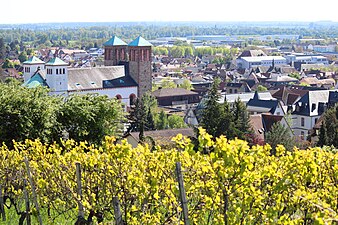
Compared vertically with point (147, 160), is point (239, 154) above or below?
above

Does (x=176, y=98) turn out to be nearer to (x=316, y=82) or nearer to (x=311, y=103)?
(x=311, y=103)

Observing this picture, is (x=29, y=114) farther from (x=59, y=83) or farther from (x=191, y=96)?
(x=191, y=96)

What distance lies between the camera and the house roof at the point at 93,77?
5078cm

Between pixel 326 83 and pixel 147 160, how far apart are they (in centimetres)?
7813

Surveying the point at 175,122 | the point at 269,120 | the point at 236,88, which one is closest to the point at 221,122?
the point at 269,120

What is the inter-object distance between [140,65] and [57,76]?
8866mm

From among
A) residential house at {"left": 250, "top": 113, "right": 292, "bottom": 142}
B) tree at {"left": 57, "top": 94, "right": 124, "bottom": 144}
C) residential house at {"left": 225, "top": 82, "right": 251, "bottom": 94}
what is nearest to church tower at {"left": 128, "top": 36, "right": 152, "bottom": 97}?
residential house at {"left": 250, "top": 113, "right": 292, "bottom": 142}

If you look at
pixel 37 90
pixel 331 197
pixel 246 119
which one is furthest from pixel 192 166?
pixel 246 119

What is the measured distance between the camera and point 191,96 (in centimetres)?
6419

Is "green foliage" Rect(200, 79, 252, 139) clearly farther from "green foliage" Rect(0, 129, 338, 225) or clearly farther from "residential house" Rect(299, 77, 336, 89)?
"residential house" Rect(299, 77, 336, 89)

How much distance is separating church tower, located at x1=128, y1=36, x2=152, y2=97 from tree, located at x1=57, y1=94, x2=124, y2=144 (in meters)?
31.4

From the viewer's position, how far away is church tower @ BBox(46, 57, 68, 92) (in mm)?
48750

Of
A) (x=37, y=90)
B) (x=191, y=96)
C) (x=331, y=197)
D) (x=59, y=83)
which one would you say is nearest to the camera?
(x=331, y=197)

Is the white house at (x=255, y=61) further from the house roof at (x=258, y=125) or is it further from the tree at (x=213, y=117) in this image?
the tree at (x=213, y=117)
